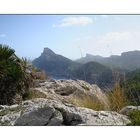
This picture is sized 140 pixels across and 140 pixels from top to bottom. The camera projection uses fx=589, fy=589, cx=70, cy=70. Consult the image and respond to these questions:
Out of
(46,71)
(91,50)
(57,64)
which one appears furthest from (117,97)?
(46,71)

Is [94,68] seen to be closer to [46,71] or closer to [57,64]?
[57,64]

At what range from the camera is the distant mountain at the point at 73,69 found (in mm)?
8992

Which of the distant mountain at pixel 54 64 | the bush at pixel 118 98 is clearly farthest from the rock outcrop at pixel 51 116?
the distant mountain at pixel 54 64

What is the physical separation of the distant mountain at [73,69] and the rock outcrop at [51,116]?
3.70ft

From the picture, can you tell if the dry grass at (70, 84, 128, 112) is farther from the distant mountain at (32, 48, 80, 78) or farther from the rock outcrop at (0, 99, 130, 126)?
the distant mountain at (32, 48, 80, 78)

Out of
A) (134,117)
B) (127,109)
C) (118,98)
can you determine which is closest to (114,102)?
(118,98)

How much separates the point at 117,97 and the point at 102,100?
639 millimetres

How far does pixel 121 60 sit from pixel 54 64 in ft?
→ 4.51

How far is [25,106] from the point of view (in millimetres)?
7320

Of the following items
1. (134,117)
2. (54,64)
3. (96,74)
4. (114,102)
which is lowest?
(134,117)

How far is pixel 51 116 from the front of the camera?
7.12m

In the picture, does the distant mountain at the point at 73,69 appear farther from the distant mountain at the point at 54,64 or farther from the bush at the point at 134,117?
the bush at the point at 134,117

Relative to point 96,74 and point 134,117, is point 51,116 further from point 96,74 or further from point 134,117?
point 96,74
